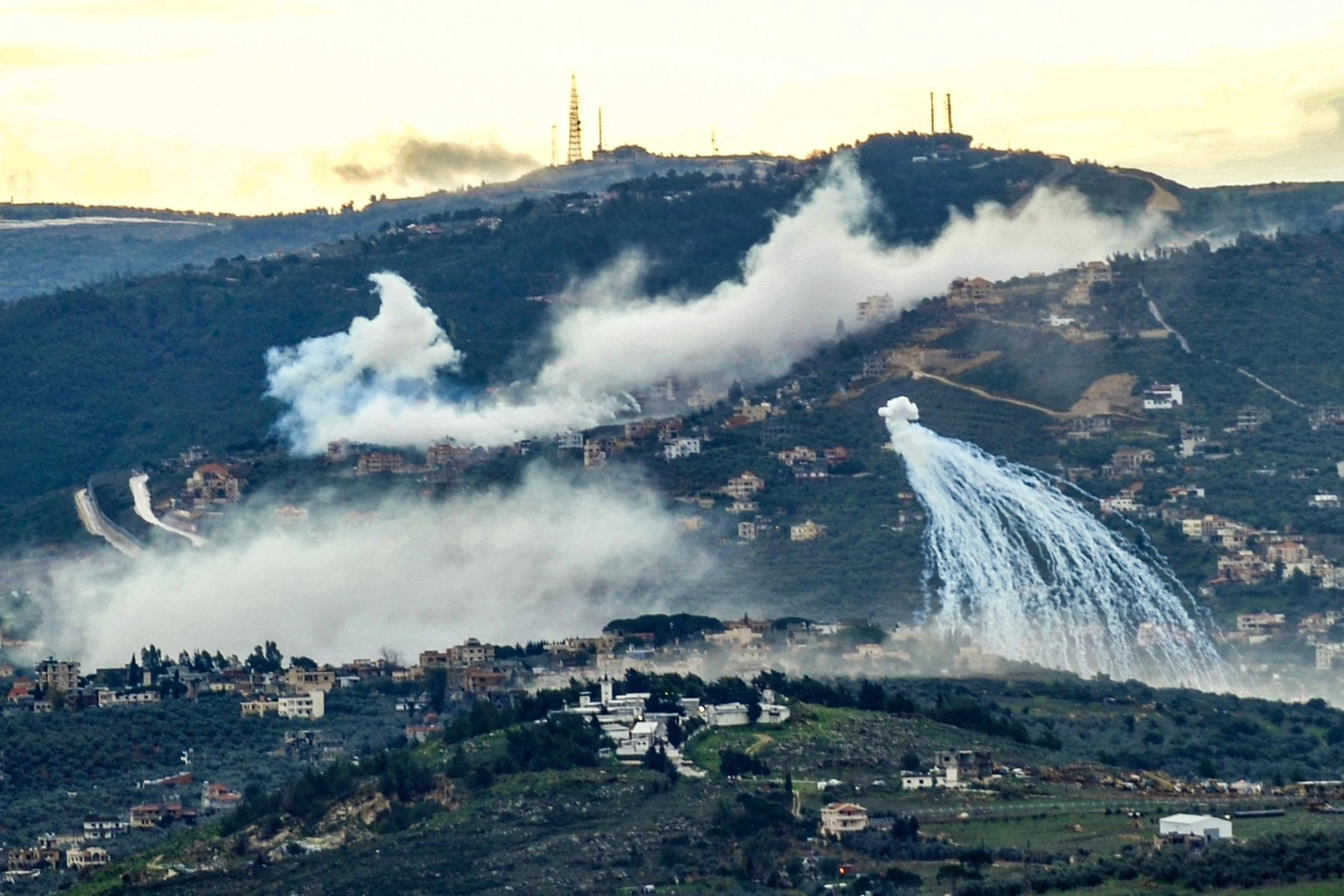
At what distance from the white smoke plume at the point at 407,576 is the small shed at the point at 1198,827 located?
37.4 m

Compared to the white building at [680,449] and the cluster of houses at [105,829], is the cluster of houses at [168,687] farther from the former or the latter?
the white building at [680,449]

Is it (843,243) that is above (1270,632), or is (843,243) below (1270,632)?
above

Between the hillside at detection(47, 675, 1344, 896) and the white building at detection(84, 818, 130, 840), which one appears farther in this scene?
the white building at detection(84, 818, 130, 840)

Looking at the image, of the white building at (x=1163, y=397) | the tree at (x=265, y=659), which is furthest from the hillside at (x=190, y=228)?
the tree at (x=265, y=659)

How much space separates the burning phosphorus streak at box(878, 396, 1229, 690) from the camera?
10075cm

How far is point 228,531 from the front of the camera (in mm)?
118562

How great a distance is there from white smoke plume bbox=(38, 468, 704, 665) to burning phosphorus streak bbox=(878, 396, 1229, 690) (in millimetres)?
6408

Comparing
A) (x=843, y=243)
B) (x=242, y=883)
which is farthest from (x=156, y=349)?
(x=242, y=883)

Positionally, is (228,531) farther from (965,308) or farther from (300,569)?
(965,308)

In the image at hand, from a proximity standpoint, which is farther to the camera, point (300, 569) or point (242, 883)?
point (300, 569)

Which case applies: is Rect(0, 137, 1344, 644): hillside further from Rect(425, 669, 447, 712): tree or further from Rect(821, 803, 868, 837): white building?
Rect(821, 803, 868, 837): white building

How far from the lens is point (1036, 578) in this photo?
342 ft

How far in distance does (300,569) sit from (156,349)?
30688 mm

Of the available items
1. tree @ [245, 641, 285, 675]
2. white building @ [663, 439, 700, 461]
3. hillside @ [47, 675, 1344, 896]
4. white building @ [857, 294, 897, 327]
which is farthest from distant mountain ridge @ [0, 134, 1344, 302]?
hillside @ [47, 675, 1344, 896]
